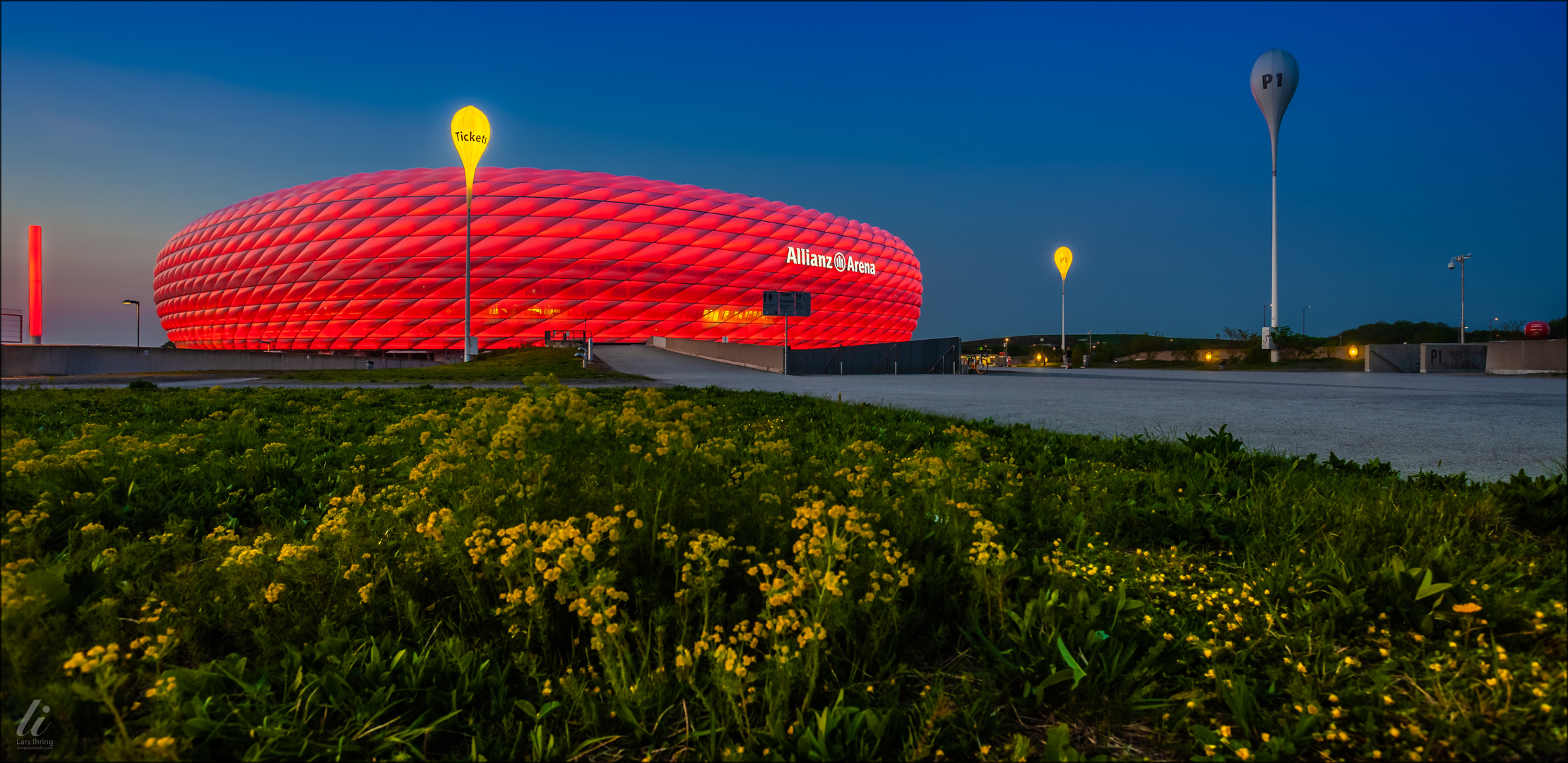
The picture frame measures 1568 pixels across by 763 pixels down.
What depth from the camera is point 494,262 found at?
53.0m

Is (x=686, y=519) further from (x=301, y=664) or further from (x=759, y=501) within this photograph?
(x=301, y=664)

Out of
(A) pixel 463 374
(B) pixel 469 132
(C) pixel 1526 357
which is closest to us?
(A) pixel 463 374

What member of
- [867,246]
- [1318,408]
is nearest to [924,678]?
[1318,408]

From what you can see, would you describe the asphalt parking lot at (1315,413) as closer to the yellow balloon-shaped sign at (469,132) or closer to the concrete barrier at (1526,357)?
the concrete barrier at (1526,357)

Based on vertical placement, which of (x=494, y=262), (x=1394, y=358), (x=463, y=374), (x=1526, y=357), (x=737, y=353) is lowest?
(x=463, y=374)

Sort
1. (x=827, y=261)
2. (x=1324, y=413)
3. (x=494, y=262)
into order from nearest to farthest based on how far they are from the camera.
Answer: (x=1324, y=413)
(x=494, y=262)
(x=827, y=261)

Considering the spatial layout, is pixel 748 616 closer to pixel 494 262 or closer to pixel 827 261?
pixel 494 262

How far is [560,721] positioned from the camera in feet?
5.80

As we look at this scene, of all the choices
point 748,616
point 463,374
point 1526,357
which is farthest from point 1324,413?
point 1526,357

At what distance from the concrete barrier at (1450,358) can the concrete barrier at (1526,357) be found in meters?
2.32

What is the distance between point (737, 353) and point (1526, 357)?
2785 centimetres

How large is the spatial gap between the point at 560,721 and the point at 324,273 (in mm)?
66051

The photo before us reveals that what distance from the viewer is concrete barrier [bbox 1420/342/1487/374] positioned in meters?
23.8

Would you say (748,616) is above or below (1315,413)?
below
